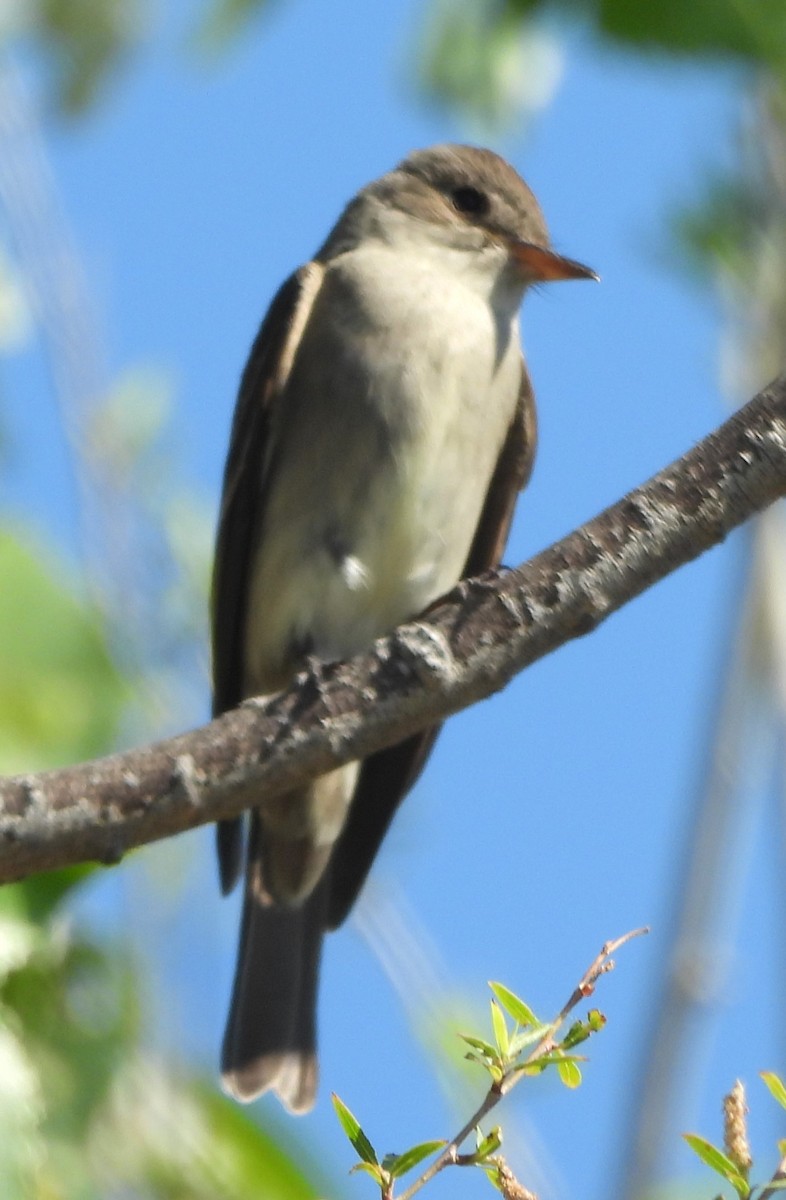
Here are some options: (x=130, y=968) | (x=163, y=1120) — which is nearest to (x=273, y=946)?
(x=163, y=1120)

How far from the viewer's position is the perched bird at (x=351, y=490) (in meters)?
4.19

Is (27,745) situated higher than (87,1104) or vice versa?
(27,745)

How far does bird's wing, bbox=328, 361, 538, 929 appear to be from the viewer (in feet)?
15.1

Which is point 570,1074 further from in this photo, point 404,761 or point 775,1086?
point 404,761

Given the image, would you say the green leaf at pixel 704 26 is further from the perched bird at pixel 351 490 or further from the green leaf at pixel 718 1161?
the perched bird at pixel 351 490

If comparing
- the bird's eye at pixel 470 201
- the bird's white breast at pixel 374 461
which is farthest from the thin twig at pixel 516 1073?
the bird's eye at pixel 470 201

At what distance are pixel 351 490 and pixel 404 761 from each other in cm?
81

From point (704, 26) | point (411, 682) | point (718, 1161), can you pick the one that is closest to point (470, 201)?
point (411, 682)

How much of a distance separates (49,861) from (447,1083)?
4.36 feet

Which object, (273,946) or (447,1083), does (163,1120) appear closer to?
(447,1083)

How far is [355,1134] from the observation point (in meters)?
1.77

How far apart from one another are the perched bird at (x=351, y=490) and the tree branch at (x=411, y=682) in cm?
149

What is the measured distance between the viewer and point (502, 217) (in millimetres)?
4703

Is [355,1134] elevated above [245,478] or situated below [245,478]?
below
